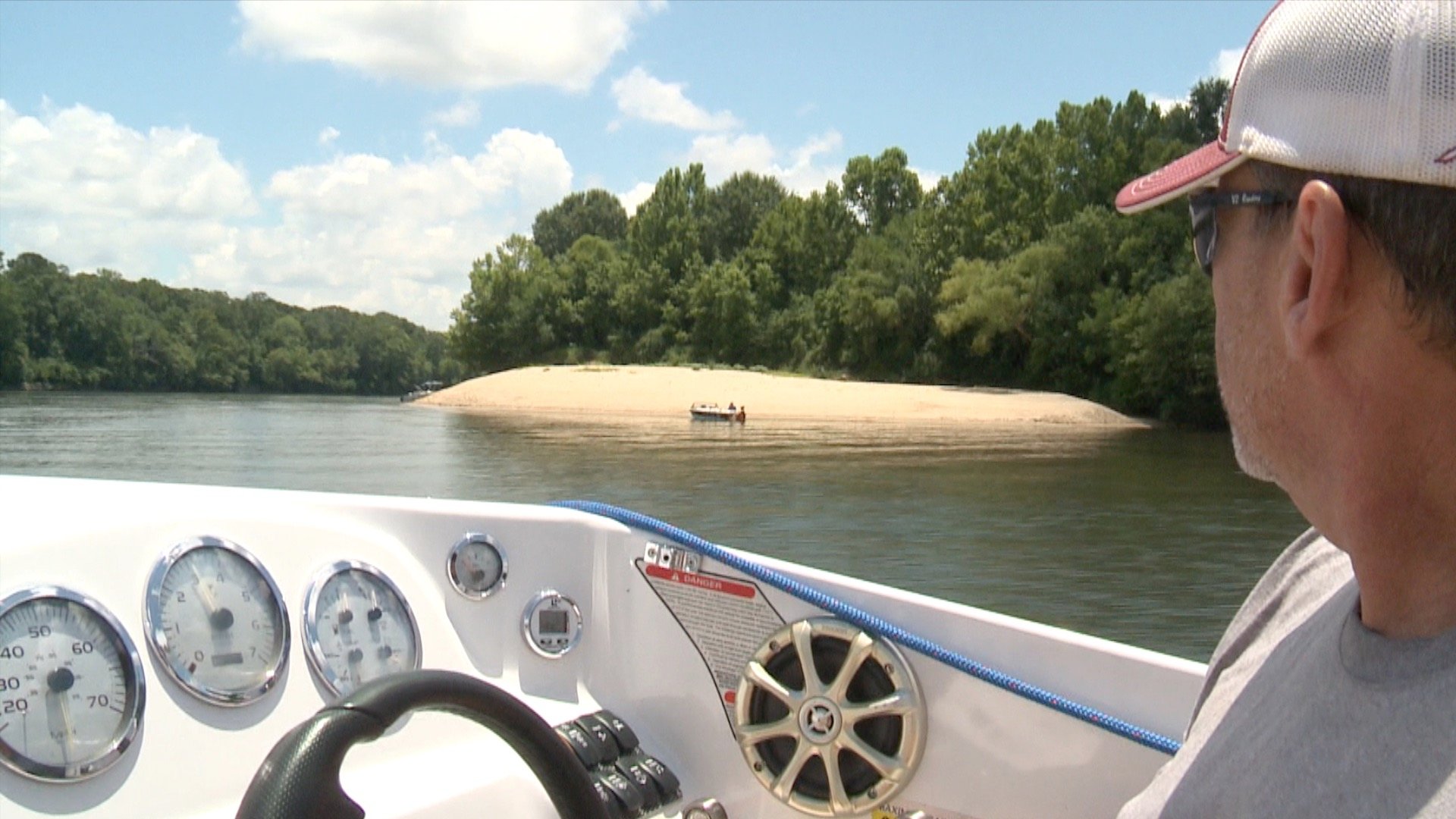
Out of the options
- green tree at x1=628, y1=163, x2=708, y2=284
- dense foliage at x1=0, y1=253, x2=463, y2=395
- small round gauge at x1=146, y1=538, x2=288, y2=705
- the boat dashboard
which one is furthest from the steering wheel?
green tree at x1=628, y1=163, x2=708, y2=284

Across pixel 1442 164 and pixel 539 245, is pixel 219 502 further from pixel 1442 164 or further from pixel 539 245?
pixel 539 245

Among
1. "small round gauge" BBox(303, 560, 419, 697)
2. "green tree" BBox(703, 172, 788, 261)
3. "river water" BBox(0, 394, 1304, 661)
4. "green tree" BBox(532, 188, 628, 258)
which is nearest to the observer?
"small round gauge" BBox(303, 560, 419, 697)

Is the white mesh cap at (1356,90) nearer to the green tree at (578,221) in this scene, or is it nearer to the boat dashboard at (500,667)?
the boat dashboard at (500,667)

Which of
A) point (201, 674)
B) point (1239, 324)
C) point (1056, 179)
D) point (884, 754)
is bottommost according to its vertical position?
point (884, 754)

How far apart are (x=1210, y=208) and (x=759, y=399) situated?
153ft

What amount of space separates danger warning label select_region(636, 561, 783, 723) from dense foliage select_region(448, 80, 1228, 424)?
28.0 metres

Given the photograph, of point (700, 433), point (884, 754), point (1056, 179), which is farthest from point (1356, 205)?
point (1056, 179)

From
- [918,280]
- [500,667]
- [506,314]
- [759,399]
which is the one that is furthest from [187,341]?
[500,667]

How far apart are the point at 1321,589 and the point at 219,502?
5.08ft

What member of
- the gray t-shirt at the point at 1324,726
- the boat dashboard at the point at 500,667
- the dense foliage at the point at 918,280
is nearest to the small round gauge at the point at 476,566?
the boat dashboard at the point at 500,667

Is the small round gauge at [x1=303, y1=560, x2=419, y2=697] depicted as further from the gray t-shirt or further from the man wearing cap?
the man wearing cap

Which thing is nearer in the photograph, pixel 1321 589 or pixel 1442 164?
pixel 1442 164

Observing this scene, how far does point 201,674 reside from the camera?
173 centimetres

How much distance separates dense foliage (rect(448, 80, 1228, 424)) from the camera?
42500 mm
